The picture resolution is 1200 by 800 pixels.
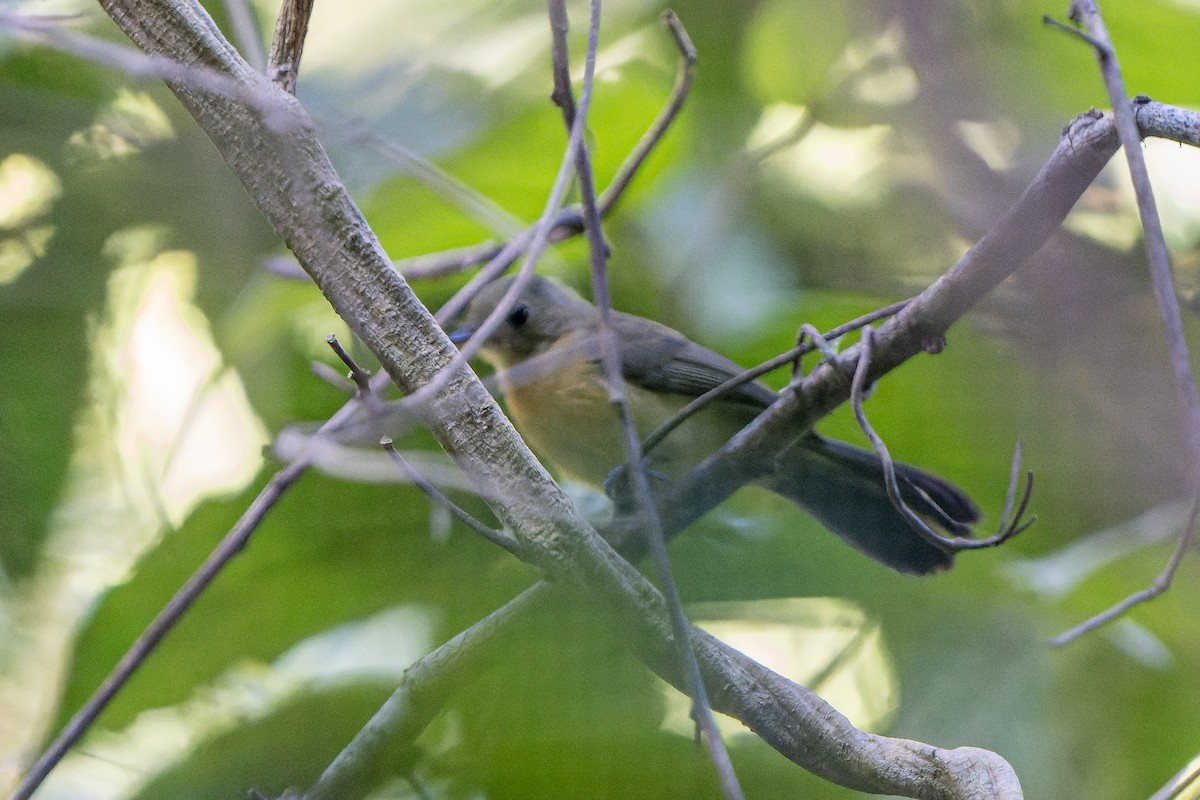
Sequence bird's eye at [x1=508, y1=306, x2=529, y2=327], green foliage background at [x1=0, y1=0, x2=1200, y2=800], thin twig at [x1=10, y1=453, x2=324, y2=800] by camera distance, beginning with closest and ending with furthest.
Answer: thin twig at [x1=10, y1=453, x2=324, y2=800]
green foliage background at [x1=0, y1=0, x2=1200, y2=800]
bird's eye at [x1=508, y1=306, x2=529, y2=327]

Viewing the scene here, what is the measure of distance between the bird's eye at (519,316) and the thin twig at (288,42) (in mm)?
1585

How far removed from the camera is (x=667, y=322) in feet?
7.64

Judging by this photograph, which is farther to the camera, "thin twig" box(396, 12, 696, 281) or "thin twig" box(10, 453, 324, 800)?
"thin twig" box(396, 12, 696, 281)

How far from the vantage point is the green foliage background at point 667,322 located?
59.7 inches

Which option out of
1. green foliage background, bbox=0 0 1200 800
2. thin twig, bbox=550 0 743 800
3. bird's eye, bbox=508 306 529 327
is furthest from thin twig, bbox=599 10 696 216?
bird's eye, bbox=508 306 529 327

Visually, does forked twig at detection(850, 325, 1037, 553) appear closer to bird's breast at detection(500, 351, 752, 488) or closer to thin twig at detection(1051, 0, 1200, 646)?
thin twig at detection(1051, 0, 1200, 646)

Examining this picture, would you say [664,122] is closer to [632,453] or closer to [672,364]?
[672,364]

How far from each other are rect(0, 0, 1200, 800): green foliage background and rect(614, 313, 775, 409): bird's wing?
0.08 metres

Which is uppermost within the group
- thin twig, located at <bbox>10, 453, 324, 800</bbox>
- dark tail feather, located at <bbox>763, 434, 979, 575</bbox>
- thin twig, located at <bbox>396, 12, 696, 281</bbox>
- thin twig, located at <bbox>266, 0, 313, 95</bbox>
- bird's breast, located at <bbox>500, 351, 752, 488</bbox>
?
thin twig, located at <bbox>396, 12, 696, 281</bbox>

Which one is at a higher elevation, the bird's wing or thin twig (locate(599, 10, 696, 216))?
thin twig (locate(599, 10, 696, 216))

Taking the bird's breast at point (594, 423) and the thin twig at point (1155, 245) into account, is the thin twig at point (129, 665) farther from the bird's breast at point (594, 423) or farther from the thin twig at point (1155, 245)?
the bird's breast at point (594, 423)

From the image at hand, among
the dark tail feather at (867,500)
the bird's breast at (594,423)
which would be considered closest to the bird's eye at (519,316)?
the bird's breast at (594,423)

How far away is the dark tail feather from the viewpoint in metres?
1.91

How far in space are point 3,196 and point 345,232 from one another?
1558 mm
